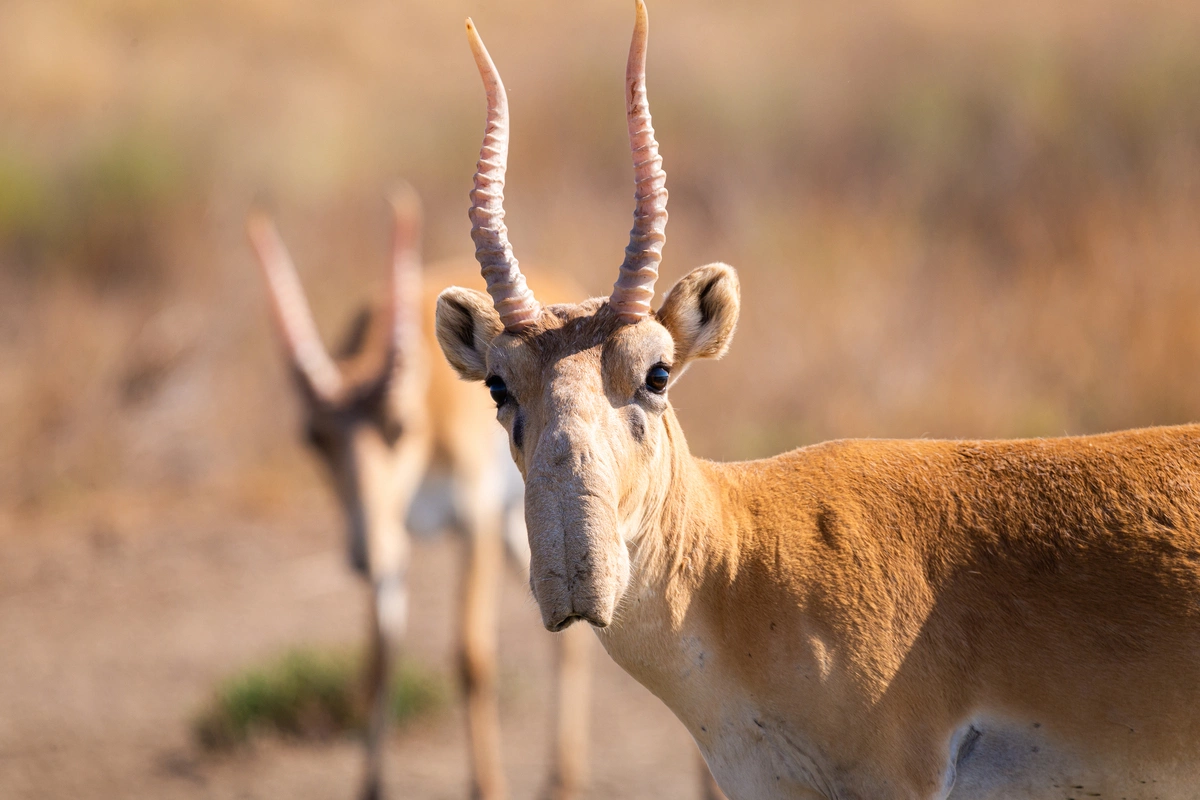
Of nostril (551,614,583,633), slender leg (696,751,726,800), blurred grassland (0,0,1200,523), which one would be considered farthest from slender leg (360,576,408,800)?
nostril (551,614,583,633)

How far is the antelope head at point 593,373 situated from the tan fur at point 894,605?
0.01 metres

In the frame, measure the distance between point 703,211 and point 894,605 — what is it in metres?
12.8

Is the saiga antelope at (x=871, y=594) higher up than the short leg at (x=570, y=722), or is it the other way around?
the saiga antelope at (x=871, y=594)

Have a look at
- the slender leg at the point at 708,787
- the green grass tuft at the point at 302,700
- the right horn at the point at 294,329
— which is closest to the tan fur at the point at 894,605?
the slender leg at the point at 708,787

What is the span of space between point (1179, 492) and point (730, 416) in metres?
8.92

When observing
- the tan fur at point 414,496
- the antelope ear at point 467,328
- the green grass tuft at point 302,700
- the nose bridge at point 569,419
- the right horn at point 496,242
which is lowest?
the green grass tuft at point 302,700

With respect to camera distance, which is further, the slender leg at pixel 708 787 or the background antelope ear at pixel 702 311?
the slender leg at pixel 708 787

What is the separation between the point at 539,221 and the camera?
643 inches

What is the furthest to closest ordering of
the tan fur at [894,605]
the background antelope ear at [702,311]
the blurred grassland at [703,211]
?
the blurred grassland at [703,211] → the background antelope ear at [702,311] → the tan fur at [894,605]

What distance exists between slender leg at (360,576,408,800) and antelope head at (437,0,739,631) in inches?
150

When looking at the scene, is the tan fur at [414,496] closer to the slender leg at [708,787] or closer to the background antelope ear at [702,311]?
the slender leg at [708,787]

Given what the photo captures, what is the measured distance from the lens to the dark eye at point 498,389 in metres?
3.72

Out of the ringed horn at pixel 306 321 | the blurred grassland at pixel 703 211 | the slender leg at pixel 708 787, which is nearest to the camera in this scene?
the slender leg at pixel 708 787

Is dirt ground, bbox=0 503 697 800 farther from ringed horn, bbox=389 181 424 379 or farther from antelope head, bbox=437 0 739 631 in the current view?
antelope head, bbox=437 0 739 631
